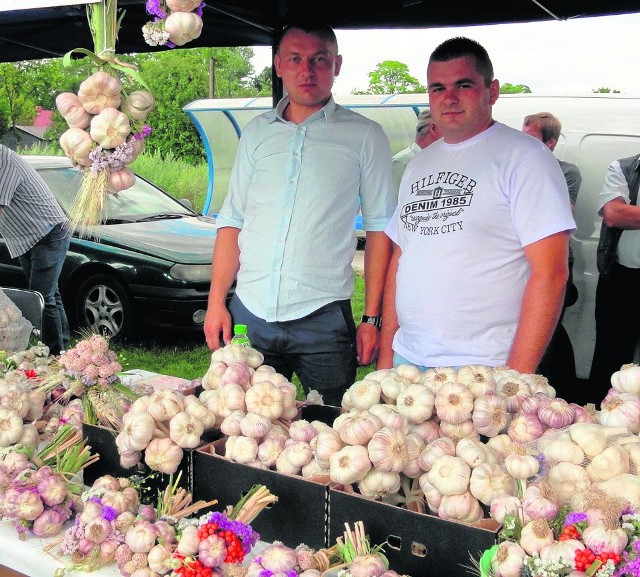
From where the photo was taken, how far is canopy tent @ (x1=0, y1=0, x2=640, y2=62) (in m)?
2.89

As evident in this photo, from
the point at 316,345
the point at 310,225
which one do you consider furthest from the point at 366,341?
the point at 310,225

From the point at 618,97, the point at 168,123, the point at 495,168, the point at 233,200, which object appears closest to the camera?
the point at 495,168

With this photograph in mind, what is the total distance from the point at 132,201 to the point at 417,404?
4928 mm

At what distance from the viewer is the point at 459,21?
3207 millimetres

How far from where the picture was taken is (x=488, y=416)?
53.5 inches

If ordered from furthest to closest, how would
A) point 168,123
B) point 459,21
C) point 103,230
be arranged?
point 168,123
point 103,230
point 459,21

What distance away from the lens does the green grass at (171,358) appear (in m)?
5.14

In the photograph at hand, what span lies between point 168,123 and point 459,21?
16.5m

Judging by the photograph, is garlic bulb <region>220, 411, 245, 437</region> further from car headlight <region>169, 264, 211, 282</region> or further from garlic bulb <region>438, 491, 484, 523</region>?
car headlight <region>169, 264, 211, 282</region>

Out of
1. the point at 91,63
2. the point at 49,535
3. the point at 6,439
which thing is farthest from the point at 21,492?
the point at 91,63

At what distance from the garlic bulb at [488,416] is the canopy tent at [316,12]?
1.97 m

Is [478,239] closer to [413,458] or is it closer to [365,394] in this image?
Result: [365,394]

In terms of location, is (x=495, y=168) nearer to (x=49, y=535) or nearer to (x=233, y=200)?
(x=233, y=200)

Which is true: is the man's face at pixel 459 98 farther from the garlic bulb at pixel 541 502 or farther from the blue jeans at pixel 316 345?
the garlic bulb at pixel 541 502
